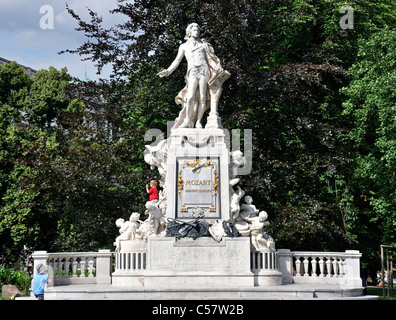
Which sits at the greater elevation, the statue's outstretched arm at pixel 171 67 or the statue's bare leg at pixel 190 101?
the statue's outstretched arm at pixel 171 67

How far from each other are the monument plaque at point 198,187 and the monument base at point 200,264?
0.93m

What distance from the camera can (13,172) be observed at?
30.1 metres

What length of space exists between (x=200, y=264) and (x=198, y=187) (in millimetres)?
2012

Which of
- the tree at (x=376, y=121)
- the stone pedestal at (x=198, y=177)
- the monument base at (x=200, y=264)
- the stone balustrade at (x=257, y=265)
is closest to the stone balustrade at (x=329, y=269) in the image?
the stone balustrade at (x=257, y=265)

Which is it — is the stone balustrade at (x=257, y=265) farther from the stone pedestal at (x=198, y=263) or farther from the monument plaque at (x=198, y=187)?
the monument plaque at (x=198, y=187)

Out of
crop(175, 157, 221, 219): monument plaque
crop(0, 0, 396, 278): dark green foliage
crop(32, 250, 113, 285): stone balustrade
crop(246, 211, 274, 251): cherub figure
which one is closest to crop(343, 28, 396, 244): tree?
crop(0, 0, 396, 278): dark green foliage

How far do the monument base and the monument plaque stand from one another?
928mm

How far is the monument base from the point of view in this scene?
1428 cm

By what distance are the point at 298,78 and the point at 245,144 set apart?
3.25m

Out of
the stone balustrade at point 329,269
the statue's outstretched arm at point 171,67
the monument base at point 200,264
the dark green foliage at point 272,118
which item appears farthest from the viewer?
the dark green foliage at point 272,118

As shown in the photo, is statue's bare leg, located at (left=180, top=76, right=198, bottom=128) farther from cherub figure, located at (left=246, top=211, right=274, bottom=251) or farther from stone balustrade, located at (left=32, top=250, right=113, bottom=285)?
stone balustrade, located at (left=32, top=250, right=113, bottom=285)

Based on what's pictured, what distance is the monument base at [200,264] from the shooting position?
14281 mm
